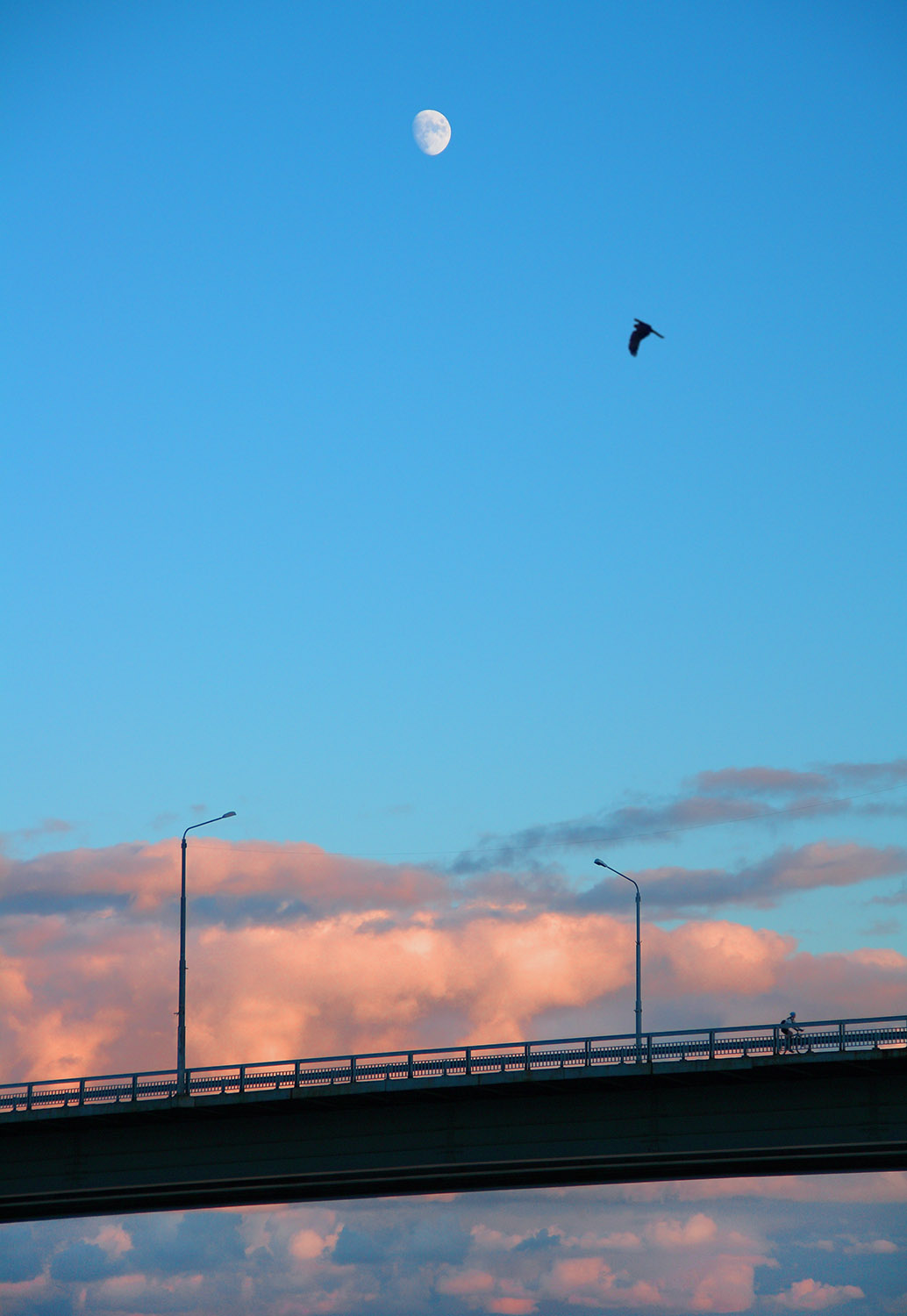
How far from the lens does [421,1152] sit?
45312 mm

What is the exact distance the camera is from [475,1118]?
45.2m

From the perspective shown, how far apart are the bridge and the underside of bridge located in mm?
45

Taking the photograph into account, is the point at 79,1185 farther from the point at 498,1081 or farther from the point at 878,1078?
the point at 878,1078

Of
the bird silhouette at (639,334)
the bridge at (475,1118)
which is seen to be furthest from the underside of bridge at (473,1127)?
the bird silhouette at (639,334)

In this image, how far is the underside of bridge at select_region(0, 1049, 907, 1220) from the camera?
1713 inches

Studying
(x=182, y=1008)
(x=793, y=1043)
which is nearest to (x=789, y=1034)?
(x=793, y=1043)

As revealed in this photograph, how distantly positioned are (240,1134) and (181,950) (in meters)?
7.39

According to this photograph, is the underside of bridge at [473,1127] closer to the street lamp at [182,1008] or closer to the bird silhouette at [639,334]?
the street lamp at [182,1008]

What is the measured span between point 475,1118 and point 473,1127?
0.33 m

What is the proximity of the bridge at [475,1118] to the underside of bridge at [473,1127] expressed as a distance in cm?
4

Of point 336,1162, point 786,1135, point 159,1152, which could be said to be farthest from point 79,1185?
point 786,1135

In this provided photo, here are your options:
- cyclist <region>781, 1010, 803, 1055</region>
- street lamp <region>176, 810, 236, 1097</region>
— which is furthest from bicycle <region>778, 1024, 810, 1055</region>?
street lamp <region>176, 810, 236, 1097</region>

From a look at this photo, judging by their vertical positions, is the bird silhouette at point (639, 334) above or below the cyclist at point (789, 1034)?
above

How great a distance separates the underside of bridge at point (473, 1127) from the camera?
4350cm
